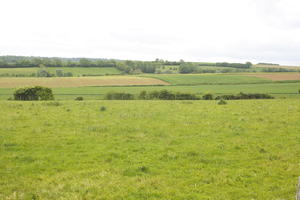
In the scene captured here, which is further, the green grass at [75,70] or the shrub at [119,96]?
the green grass at [75,70]

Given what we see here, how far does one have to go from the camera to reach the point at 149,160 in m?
10.5

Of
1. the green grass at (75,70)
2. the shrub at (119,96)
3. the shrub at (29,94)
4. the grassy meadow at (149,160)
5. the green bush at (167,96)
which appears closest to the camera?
the grassy meadow at (149,160)

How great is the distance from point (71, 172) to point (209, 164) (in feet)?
16.3

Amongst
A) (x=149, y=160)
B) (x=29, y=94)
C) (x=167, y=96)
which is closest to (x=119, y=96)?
(x=167, y=96)

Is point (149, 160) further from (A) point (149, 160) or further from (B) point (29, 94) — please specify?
(B) point (29, 94)

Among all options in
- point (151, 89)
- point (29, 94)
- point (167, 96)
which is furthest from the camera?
point (151, 89)

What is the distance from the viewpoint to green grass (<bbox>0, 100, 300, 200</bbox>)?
7.82 metres

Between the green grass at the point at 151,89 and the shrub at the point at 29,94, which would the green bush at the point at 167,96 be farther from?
→ the shrub at the point at 29,94

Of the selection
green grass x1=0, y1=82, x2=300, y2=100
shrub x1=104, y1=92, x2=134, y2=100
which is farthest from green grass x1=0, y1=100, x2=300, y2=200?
green grass x1=0, y1=82, x2=300, y2=100

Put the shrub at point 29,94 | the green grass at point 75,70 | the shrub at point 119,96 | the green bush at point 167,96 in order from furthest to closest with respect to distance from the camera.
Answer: the green grass at point 75,70
the shrub at point 119,96
the green bush at point 167,96
the shrub at point 29,94

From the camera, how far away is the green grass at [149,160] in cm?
782

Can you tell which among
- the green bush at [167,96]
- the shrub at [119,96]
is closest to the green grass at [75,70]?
the shrub at [119,96]

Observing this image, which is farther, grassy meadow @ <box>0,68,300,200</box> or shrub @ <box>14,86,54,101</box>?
shrub @ <box>14,86,54,101</box>

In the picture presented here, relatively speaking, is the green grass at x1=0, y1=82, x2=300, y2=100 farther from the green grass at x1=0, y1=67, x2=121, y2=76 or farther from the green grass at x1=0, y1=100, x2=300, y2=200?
the green grass at x1=0, y1=67, x2=121, y2=76
